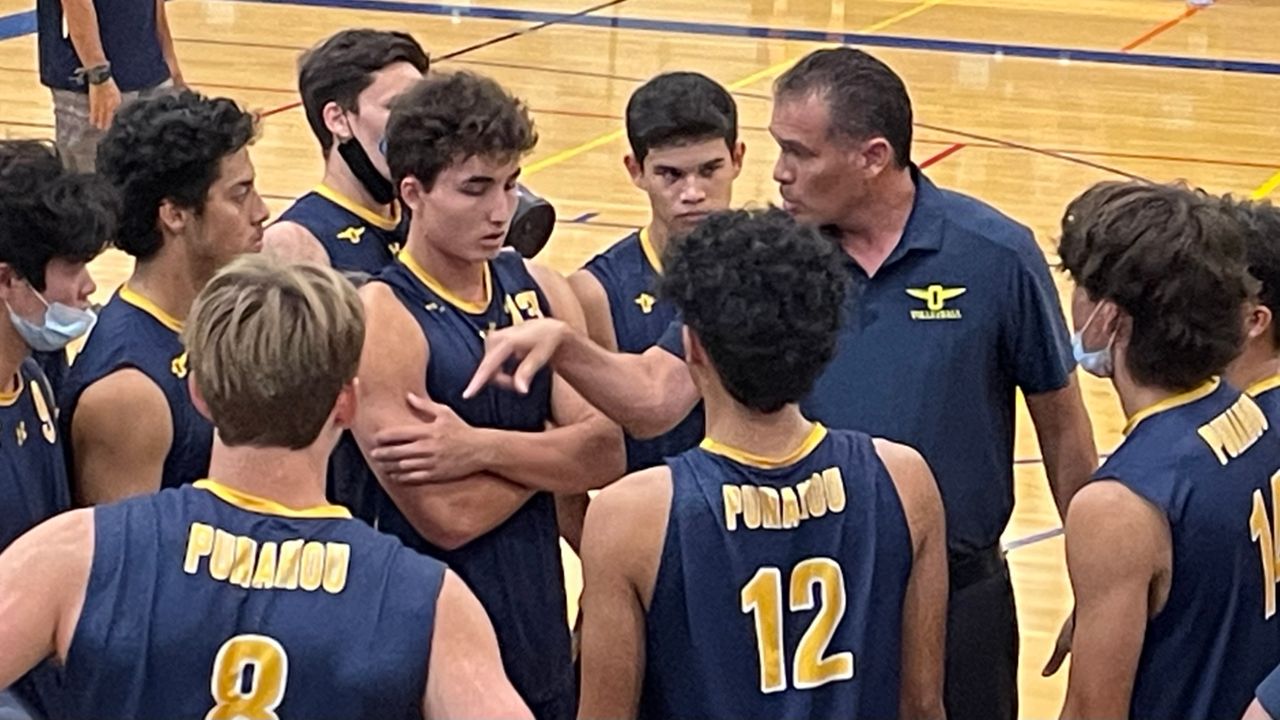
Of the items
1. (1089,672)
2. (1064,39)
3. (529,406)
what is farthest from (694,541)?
(1064,39)

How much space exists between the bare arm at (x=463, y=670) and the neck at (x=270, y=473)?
0.25 metres

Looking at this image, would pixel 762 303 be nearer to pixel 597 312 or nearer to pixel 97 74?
pixel 597 312

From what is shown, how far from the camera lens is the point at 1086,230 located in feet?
11.5

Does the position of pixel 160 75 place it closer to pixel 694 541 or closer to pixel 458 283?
pixel 458 283

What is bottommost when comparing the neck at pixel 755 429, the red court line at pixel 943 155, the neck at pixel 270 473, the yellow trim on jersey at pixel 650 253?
the red court line at pixel 943 155

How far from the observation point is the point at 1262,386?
154 inches

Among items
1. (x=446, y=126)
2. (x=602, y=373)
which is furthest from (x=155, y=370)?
(x=602, y=373)

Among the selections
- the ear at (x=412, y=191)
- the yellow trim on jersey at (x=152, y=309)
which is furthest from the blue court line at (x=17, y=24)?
the ear at (x=412, y=191)

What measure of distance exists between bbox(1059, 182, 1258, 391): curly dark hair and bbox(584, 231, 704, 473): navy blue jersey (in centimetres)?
133

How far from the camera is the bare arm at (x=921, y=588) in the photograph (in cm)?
332

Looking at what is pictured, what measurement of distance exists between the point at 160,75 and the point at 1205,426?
618 cm

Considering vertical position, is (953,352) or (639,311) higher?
(953,352)

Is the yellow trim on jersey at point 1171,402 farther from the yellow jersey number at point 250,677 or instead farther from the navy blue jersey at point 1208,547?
the yellow jersey number at point 250,677

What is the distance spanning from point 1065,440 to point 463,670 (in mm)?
1998
